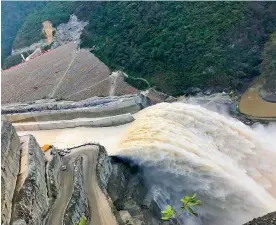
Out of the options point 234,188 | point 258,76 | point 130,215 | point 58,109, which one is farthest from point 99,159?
point 258,76

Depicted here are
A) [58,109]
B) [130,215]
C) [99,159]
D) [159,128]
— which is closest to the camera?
[130,215]

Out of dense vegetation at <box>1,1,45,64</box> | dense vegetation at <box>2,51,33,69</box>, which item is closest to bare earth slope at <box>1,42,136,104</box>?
dense vegetation at <box>2,51,33,69</box>

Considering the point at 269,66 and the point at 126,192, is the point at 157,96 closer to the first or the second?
the point at 269,66

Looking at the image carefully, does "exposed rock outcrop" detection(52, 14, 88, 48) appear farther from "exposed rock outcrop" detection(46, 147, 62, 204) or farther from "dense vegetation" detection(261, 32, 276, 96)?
"exposed rock outcrop" detection(46, 147, 62, 204)

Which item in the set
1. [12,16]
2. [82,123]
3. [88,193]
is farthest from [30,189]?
[12,16]

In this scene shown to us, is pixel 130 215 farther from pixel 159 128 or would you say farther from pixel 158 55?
pixel 158 55

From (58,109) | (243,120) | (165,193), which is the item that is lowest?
(243,120)
